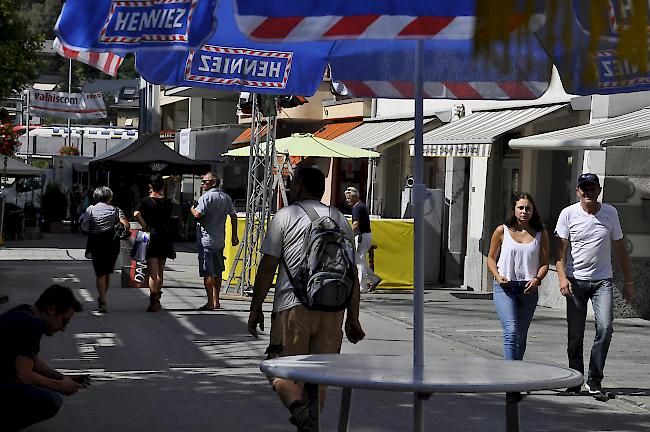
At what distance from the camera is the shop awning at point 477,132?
19.8 m

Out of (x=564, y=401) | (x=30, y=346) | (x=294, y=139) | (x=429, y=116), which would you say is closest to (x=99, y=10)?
(x=30, y=346)

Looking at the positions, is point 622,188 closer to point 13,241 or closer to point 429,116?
point 429,116

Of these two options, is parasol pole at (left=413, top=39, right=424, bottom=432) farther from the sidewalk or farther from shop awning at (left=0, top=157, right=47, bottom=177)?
shop awning at (left=0, top=157, right=47, bottom=177)

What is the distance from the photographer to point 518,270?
34.3 feet

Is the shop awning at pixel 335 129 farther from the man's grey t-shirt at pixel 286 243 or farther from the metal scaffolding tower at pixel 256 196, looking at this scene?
the man's grey t-shirt at pixel 286 243

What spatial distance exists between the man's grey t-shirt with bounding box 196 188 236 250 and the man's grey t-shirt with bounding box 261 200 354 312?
9314 millimetres

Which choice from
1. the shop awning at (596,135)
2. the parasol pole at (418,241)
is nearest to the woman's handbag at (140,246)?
the shop awning at (596,135)

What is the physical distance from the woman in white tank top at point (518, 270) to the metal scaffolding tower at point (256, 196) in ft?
29.7

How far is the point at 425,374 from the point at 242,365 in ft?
21.0

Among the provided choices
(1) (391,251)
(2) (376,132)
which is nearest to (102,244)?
(1) (391,251)

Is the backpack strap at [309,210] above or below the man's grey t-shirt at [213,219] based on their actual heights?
above

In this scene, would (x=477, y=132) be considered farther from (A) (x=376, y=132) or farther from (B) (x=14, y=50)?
(B) (x=14, y=50)

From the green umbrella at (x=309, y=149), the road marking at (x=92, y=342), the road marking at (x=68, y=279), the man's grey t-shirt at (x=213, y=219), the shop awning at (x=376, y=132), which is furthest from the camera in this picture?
the shop awning at (x=376, y=132)

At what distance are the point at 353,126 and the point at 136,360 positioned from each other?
64.9 feet
